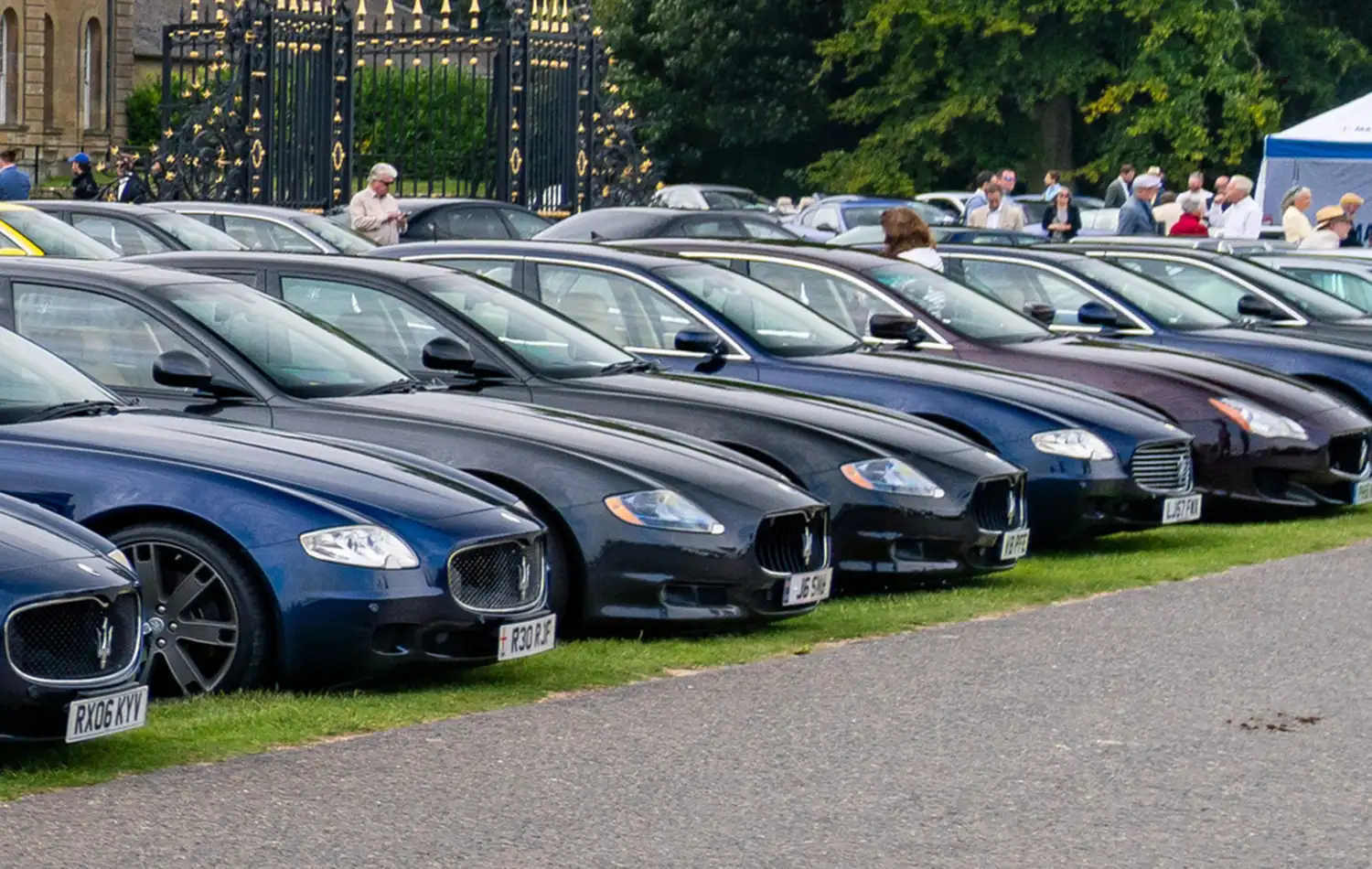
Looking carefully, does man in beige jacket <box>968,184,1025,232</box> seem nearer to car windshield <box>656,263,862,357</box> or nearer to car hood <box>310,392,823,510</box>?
car windshield <box>656,263,862,357</box>

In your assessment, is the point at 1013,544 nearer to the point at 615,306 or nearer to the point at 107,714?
the point at 615,306

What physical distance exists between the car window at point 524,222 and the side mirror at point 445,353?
52.7ft

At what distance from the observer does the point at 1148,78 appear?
48.2m

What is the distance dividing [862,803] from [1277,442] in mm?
7956

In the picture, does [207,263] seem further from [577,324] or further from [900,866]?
[900,866]

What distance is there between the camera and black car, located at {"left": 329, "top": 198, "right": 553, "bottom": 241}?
26500mm

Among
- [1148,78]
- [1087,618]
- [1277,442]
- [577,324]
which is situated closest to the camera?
[1087,618]

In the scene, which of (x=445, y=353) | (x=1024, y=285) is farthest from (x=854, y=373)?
(x=1024, y=285)

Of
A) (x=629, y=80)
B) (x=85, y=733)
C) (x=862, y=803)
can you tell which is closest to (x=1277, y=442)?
(x=862, y=803)

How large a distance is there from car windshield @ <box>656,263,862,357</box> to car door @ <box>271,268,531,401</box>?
1.91 metres

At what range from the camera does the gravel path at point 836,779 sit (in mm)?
6488

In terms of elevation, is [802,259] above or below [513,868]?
above

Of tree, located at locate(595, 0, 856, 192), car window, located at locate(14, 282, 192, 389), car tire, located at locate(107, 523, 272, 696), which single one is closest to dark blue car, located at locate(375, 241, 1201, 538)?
car window, located at locate(14, 282, 192, 389)

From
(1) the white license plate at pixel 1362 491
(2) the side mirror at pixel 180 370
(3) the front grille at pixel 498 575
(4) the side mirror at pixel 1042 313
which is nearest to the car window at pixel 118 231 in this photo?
(4) the side mirror at pixel 1042 313
